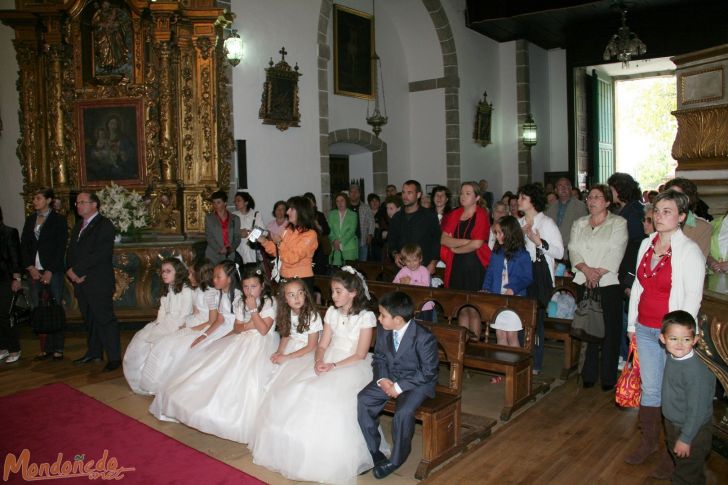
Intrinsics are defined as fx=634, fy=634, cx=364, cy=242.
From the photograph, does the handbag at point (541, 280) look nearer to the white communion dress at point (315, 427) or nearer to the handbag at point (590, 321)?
the handbag at point (590, 321)

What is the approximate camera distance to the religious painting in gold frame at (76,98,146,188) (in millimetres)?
8711

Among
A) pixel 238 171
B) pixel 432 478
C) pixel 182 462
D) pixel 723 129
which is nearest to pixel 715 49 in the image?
pixel 723 129

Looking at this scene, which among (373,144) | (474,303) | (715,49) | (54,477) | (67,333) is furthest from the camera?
(373,144)

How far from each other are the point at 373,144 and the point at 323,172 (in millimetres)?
2406

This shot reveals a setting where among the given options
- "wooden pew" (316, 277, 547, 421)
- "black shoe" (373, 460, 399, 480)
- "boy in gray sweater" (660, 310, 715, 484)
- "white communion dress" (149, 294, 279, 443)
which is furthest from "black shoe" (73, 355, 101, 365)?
"boy in gray sweater" (660, 310, 715, 484)

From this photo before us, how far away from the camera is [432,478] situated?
3824 millimetres

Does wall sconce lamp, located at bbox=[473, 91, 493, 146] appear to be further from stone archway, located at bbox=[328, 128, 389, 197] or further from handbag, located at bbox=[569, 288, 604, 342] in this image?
handbag, located at bbox=[569, 288, 604, 342]

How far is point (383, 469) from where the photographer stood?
12.7 ft

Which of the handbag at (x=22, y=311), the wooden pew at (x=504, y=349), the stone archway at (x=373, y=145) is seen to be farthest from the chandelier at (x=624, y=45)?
the handbag at (x=22, y=311)

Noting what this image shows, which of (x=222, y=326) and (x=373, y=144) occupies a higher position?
(x=373, y=144)

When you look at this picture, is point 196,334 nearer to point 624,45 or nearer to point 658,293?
point 658,293

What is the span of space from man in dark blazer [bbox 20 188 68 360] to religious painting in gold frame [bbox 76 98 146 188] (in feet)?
5.97

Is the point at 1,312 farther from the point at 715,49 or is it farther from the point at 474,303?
the point at 715,49

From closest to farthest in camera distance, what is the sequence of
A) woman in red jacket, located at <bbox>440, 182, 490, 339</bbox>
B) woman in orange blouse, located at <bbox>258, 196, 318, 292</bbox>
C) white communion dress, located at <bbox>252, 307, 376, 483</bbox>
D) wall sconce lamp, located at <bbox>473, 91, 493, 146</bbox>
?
white communion dress, located at <bbox>252, 307, 376, 483</bbox>
woman in orange blouse, located at <bbox>258, 196, 318, 292</bbox>
woman in red jacket, located at <bbox>440, 182, 490, 339</bbox>
wall sconce lamp, located at <bbox>473, 91, 493, 146</bbox>
